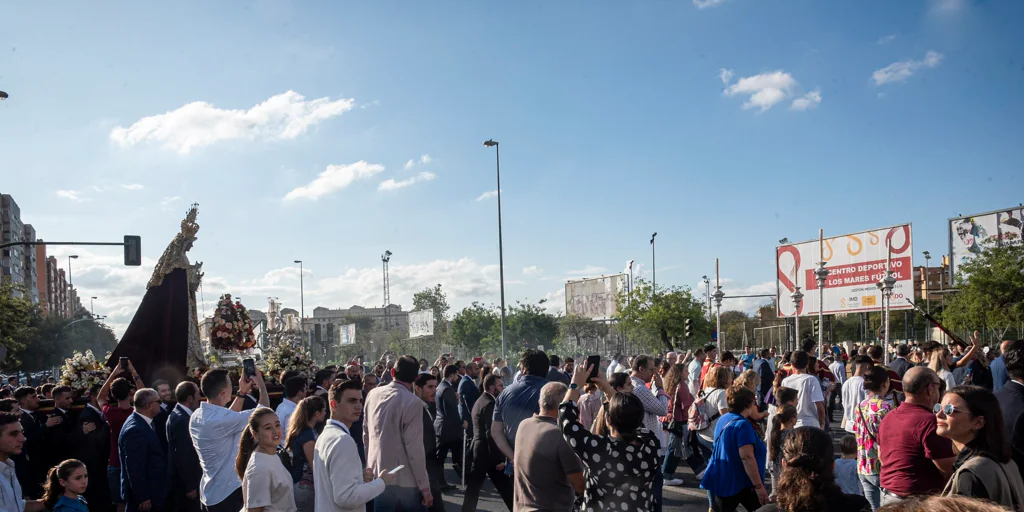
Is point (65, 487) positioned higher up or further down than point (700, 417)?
higher up

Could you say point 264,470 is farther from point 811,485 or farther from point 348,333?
point 348,333

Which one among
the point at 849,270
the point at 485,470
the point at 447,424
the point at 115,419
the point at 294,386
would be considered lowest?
the point at 485,470

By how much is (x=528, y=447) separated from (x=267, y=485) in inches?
65.6

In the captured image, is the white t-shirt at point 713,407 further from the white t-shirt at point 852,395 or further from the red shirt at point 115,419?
the red shirt at point 115,419

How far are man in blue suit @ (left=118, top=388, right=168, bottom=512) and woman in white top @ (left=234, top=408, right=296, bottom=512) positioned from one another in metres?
2.43

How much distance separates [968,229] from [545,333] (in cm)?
3126

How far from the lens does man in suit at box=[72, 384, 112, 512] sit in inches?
319

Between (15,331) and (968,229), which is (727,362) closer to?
(15,331)

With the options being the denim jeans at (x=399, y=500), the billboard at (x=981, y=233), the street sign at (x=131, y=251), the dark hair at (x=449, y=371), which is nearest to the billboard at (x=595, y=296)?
the billboard at (x=981, y=233)

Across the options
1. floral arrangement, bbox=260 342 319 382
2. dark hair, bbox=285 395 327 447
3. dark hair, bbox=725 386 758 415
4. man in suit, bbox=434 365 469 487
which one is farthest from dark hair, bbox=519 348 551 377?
floral arrangement, bbox=260 342 319 382

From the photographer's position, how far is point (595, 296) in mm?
60969

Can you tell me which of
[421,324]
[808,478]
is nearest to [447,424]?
[808,478]

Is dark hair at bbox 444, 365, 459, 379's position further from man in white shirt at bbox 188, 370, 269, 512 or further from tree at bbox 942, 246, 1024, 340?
tree at bbox 942, 246, 1024, 340

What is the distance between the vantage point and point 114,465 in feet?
25.6
